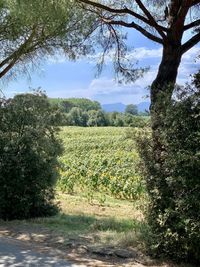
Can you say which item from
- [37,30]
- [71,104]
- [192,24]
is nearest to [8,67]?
[37,30]

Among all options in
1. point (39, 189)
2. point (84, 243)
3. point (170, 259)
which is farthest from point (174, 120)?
point (39, 189)

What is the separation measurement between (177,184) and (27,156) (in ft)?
14.4

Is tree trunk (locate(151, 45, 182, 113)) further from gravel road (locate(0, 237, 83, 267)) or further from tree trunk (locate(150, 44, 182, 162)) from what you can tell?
gravel road (locate(0, 237, 83, 267))

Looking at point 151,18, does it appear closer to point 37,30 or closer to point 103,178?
point 37,30

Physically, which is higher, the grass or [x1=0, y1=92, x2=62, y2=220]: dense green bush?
[x1=0, y1=92, x2=62, y2=220]: dense green bush

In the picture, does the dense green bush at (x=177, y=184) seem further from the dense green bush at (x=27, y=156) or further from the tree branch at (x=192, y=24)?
the dense green bush at (x=27, y=156)

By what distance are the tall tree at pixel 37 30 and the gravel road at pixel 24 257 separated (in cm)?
424

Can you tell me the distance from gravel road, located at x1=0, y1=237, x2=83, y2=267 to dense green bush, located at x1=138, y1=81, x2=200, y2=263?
1.34 meters

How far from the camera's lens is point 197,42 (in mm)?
8562

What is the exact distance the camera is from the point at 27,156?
33.5ft

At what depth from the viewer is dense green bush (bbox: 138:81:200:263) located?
6.50 metres

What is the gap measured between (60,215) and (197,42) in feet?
15.9

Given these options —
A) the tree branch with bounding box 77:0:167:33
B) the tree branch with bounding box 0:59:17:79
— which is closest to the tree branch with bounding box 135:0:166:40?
the tree branch with bounding box 77:0:167:33

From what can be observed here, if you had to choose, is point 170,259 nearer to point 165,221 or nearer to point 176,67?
point 165,221
